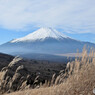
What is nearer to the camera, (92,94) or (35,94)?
(92,94)

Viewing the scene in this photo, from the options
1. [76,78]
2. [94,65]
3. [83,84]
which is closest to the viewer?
[83,84]

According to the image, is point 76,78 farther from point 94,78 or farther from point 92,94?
point 92,94

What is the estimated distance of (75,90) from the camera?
326cm

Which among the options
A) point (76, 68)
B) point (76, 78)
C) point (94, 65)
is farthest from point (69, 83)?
point (94, 65)

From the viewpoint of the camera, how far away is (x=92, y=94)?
10.1ft

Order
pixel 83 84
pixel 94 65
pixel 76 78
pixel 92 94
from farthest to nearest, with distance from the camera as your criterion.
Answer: pixel 94 65 < pixel 76 78 < pixel 83 84 < pixel 92 94

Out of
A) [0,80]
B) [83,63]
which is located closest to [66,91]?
[83,63]

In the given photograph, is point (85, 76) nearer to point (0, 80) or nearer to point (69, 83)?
point (69, 83)

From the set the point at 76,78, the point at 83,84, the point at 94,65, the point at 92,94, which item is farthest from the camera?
the point at 94,65

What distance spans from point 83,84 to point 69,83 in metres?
0.31

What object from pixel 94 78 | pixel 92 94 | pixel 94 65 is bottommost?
pixel 92 94

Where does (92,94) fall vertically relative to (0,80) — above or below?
below

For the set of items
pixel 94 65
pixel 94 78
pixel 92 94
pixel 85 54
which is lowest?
pixel 92 94

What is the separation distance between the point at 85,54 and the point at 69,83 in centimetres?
87
